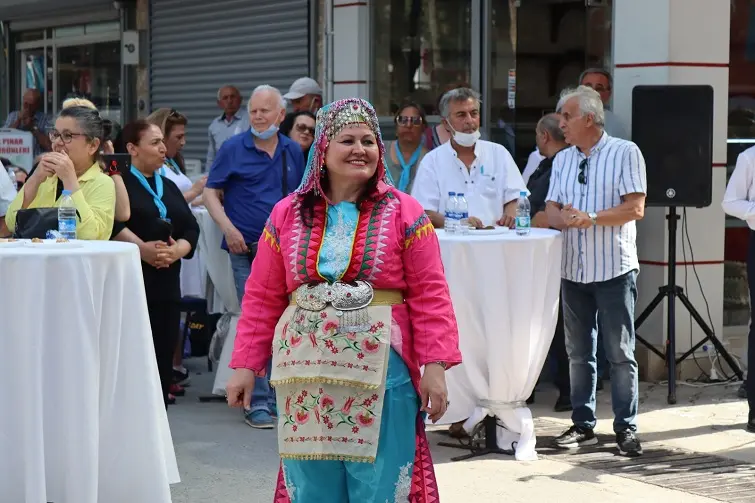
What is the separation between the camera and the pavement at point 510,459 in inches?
251

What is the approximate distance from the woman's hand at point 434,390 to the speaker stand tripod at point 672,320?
15.2ft

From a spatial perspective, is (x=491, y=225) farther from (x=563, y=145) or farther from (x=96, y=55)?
(x=96, y=55)

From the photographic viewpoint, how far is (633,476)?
671 cm

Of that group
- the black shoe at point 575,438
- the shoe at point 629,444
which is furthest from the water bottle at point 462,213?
the shoe at point 629,444

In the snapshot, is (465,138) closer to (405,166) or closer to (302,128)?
(405,166)

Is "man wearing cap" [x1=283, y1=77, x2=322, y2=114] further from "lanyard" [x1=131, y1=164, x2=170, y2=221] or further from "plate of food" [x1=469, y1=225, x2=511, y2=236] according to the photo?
"plate of food" [x1=469, y1=225, x2=511, y2=236]

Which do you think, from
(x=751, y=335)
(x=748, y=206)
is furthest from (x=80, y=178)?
(x=751, y=335)

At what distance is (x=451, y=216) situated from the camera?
7352 millimetres

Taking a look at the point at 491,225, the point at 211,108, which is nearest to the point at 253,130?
the point at 491,225

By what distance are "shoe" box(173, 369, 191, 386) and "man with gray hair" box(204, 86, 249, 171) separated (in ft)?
11.0

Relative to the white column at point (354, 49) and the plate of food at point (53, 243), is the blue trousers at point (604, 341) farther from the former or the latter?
the white column at point (354, 49)

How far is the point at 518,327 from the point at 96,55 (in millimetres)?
12269

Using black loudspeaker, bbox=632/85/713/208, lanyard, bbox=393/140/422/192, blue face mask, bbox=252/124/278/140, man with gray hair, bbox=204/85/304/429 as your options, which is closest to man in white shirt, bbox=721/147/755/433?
black loudspeaker, bbox=632/85/713/208

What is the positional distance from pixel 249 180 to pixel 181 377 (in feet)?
6.55
